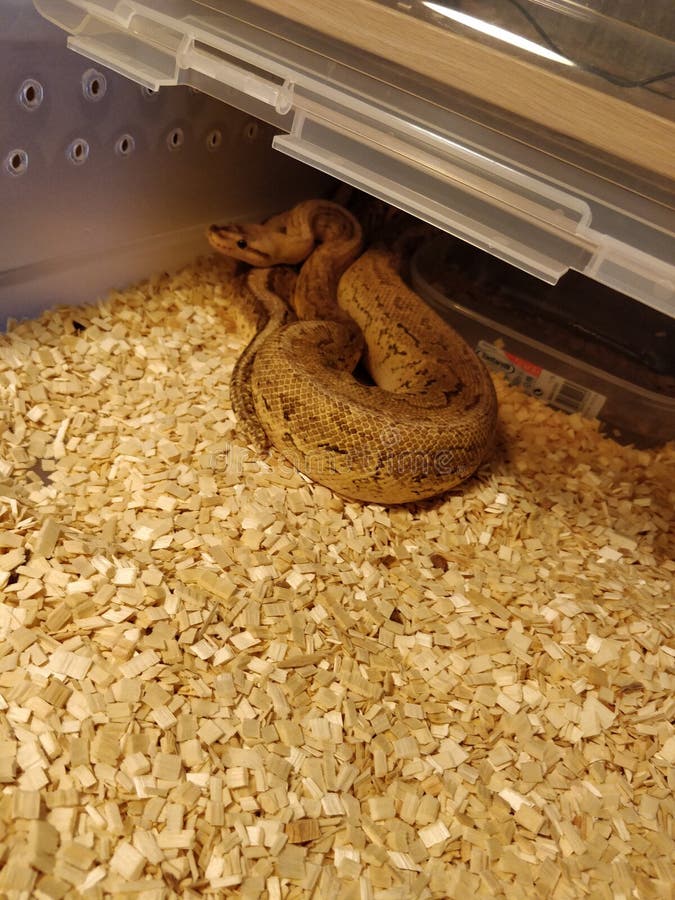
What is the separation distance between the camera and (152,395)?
2586mm

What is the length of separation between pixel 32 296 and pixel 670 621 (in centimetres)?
251

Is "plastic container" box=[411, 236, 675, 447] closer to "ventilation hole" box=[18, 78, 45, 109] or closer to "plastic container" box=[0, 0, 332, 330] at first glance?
"plastic container" box=[0, 0, 332, 330]

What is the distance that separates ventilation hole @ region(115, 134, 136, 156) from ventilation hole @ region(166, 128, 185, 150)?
0.19 m

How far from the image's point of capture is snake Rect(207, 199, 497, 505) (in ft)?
7.44

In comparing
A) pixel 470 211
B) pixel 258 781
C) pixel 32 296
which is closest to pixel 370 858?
pixel 258 781

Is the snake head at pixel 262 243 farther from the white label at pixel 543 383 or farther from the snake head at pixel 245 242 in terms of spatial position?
the white label at pixel 543 383

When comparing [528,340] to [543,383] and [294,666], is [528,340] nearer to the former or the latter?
[543,383]

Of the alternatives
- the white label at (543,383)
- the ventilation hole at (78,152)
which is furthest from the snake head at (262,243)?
the white label at (543,383)

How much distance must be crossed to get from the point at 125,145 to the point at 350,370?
123cm

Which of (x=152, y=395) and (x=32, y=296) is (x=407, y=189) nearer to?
(x=152, y=395)

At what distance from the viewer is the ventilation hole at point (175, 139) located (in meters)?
2.82

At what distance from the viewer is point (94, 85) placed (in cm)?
237

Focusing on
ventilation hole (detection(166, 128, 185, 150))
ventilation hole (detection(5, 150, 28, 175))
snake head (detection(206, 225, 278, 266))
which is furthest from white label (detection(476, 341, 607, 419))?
ventilation hole (detection(5, 150, 28, 175))

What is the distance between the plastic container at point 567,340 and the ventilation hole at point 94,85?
65.4 inches
